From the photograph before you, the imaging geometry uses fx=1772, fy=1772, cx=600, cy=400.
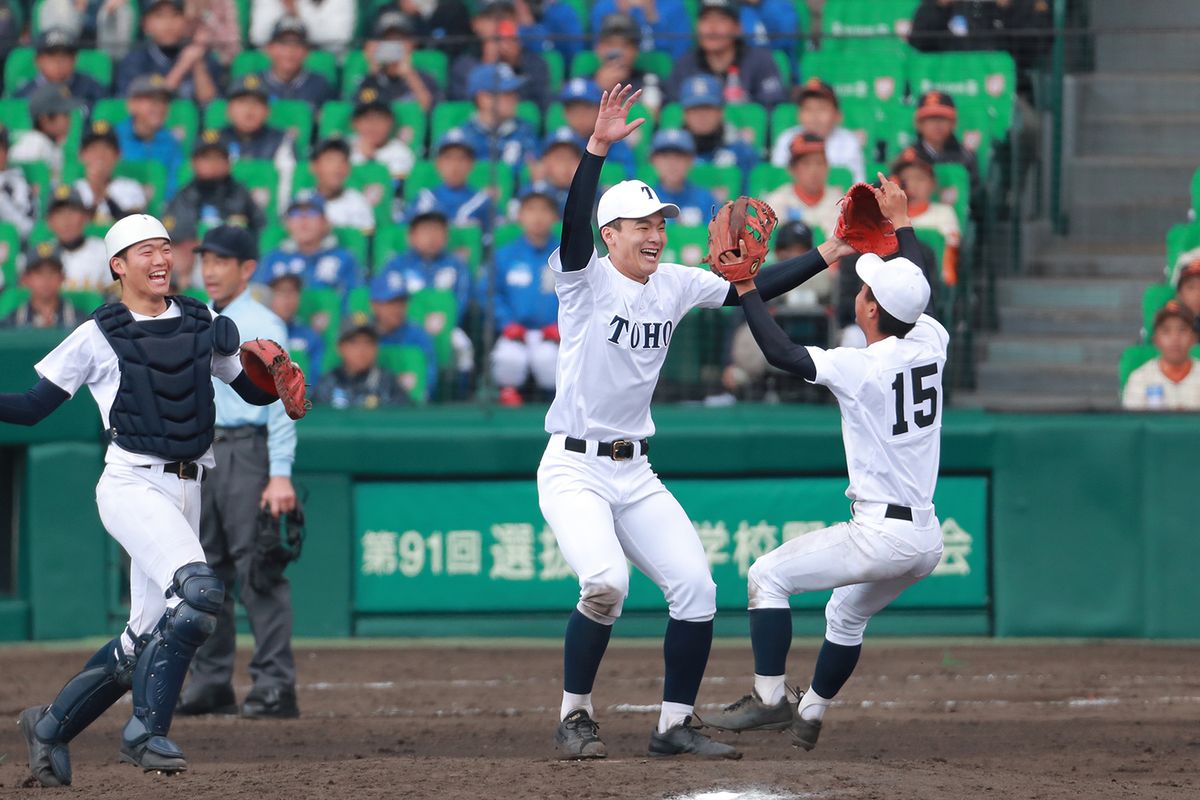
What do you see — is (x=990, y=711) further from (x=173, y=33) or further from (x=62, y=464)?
(x=173, y=33)

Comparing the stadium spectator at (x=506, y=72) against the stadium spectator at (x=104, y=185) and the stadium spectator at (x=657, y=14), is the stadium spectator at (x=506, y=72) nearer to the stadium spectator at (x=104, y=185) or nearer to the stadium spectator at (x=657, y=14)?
the stadium spectator at (x=657, y=14)

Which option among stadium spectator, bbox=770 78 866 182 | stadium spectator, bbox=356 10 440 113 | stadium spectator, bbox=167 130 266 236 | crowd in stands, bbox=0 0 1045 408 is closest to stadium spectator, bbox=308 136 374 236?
crowd in stands, bbox=0 0 1045 408

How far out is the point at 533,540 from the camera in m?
9.80

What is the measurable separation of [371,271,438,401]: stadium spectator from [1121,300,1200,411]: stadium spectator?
12.5 feet

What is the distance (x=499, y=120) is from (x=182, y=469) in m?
4.91

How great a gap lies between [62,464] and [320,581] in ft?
5.17

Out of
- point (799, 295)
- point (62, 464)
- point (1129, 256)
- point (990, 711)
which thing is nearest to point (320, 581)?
point (62, 464)

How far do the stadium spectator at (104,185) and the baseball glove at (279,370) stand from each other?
17.2 ft

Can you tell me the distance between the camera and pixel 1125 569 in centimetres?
952

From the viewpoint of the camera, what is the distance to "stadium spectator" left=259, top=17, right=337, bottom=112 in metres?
11.7

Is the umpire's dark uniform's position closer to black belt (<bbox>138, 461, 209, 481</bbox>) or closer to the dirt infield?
the dirt infield

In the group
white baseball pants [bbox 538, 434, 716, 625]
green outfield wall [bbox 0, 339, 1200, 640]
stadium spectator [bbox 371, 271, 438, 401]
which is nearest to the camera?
white baseball pants [bbox 538, 434, 716, 625]

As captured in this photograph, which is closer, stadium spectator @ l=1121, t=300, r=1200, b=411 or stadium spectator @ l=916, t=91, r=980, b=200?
stadium spectator @ l=1121, t=300, r=1200, b=411

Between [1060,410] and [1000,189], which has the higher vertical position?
[1000,189]
